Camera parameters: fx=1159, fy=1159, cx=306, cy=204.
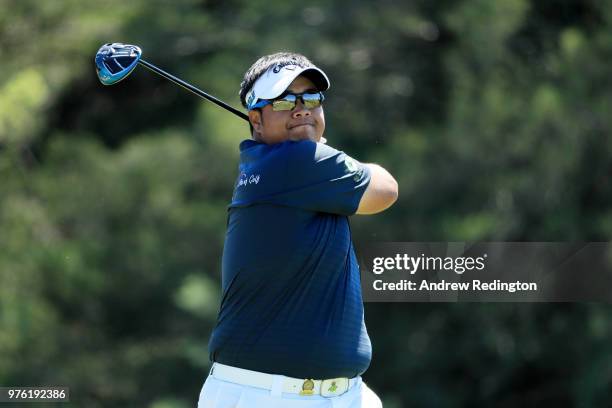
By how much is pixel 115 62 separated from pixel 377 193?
92 centimetres

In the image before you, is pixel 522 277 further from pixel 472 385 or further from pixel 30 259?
pixel 30 259

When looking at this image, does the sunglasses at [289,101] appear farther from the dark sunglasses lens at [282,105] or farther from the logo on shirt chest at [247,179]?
the logo on shirt chest at [247,179]

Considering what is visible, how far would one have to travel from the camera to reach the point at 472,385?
22.7ft

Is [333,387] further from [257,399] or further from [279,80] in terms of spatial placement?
[279,80]

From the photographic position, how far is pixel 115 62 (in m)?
3.17

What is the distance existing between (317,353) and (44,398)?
4.15 m

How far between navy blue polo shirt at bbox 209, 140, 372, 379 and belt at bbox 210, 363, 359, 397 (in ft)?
0.05

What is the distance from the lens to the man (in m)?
2.52

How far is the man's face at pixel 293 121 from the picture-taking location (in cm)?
268

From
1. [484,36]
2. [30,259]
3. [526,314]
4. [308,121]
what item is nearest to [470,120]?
[484,36]

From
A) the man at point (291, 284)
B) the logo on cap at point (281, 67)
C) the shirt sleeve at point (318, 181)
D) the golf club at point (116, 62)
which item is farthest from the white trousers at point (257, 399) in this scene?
the golf club at point (116, 62)

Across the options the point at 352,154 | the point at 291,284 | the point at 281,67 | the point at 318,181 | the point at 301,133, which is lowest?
the point at 291,284

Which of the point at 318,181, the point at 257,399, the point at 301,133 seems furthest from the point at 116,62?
the point at 257,399

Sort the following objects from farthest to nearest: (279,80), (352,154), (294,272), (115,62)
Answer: (352,154)
(115,62)
(279,80)
(294,272)
